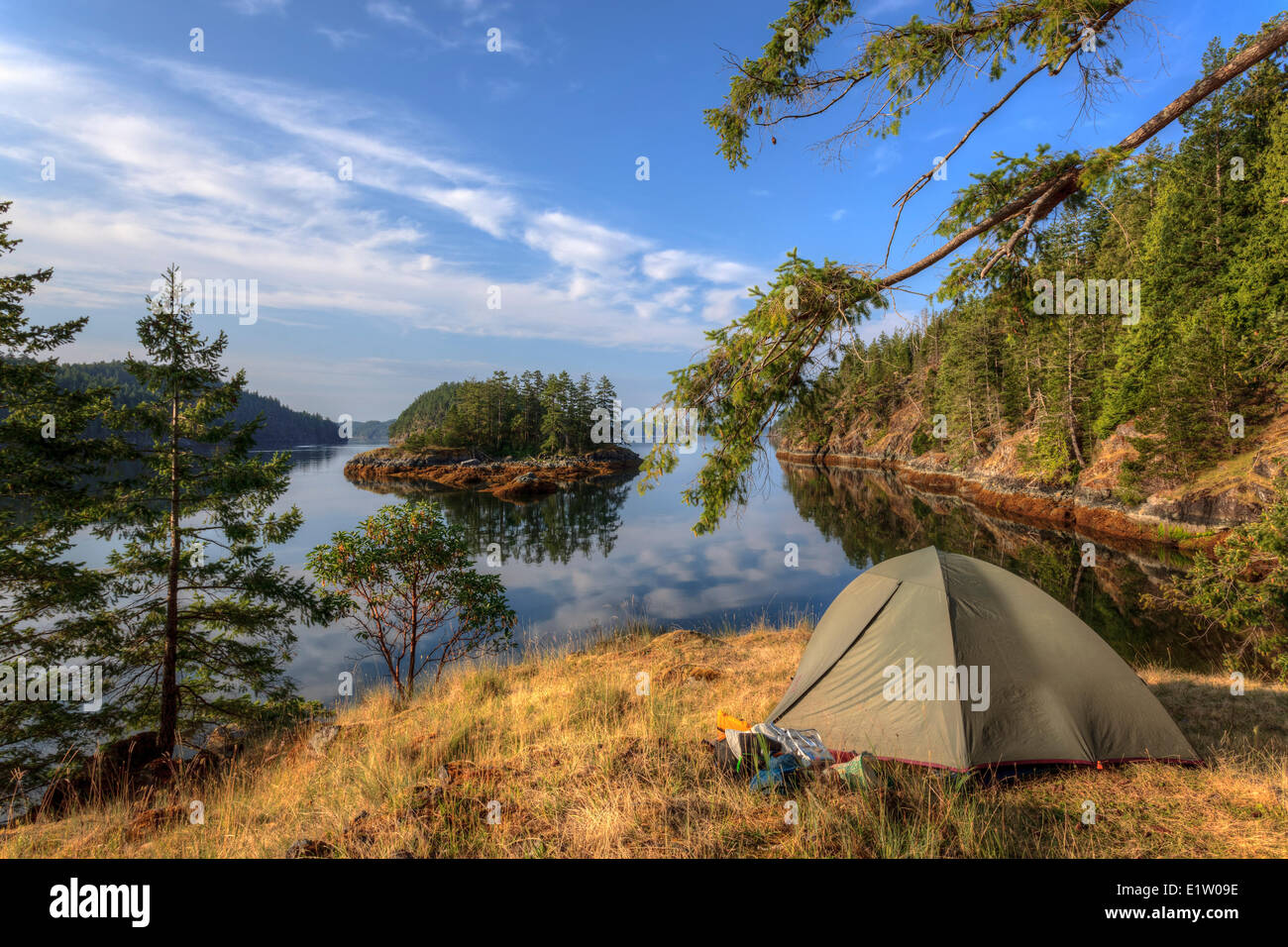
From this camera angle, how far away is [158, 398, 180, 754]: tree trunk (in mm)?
9375

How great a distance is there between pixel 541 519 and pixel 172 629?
91.5ft

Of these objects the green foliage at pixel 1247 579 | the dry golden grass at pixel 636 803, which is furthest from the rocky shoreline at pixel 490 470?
the green foliage at pixel 1247 579

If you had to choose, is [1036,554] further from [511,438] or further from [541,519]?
[511,438]

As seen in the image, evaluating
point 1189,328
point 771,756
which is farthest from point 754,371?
point 1189,328

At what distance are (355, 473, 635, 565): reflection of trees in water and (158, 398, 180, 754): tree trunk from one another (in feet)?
32.9

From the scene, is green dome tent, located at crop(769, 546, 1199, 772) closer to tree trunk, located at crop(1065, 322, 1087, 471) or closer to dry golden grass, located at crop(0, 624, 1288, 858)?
dry golden grass, located at crop(0, 624, 1288, 858)

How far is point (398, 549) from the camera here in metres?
10.3

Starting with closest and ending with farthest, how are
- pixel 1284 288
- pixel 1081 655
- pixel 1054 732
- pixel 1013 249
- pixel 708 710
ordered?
pixel 1054 732 → pixel 1081 655 → pixel 1013 249 → pixel 708 710 → pixel 1284 288

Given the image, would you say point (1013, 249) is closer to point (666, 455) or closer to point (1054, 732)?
point (666, 455)

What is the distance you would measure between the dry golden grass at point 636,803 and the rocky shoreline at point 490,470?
138 feet

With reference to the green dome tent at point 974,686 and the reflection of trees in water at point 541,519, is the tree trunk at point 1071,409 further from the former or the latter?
the green dome tent at point 974,686

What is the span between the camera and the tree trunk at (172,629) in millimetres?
9375

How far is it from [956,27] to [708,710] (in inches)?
319
